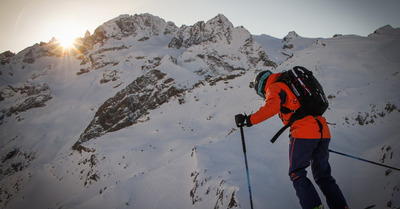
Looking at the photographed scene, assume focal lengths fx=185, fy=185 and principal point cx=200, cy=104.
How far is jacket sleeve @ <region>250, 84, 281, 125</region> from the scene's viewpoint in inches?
130

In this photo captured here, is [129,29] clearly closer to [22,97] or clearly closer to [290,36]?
[22,97]

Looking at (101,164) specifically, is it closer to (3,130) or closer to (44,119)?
(44,119)

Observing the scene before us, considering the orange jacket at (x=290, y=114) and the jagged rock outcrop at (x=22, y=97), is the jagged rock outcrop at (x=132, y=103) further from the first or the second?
the orange jacket at (x=290, y=114)

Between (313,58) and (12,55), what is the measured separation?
11849 centimetres

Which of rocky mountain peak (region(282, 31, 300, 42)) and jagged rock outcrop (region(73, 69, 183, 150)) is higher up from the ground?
rocky mountain peak (region(282, 31, 300, 42))

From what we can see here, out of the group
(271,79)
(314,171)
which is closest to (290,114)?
(271,79)

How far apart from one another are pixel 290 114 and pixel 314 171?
1.09 metres

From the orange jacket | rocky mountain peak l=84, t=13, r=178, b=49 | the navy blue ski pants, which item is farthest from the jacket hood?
rocky mountain peak l=84, t=13, r=178, b=49

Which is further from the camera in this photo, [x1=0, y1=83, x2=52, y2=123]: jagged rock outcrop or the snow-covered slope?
[x1=0, y1=83, x2=52, y2=123]: jagged rock outcrop

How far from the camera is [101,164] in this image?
17.4 metres

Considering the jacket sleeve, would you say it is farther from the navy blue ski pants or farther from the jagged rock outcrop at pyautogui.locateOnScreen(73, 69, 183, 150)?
the jagged rock outcrop at pyautogui.locateOnScreen(73, 69, 183, 150)

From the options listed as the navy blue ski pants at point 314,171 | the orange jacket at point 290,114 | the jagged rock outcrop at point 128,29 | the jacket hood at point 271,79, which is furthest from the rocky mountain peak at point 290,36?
the navy blue ski pants at point 314,171

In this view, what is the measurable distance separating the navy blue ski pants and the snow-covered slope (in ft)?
3.87

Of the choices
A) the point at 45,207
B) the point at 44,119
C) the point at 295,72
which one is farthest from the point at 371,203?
the point at 44,119
